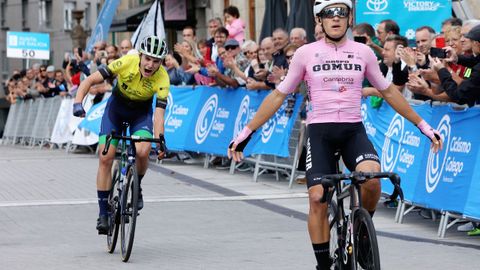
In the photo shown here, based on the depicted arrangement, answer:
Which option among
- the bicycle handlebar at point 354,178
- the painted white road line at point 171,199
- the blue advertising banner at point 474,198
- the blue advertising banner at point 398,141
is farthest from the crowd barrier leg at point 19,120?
the bicycle handlebar at point 354,178

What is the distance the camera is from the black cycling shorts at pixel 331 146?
7965 millimetres

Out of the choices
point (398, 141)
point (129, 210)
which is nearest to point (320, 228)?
point (129, 210)

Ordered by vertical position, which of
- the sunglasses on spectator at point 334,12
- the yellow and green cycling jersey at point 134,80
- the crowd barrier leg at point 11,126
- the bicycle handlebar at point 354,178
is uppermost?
the sunglasses on spectator at point 334,12

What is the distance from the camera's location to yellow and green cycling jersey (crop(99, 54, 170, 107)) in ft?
35.7

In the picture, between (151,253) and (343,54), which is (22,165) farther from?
(343,54)

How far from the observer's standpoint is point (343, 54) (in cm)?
809

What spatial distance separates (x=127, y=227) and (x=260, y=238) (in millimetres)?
1576

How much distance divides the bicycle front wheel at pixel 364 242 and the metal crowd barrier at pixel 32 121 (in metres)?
21.6

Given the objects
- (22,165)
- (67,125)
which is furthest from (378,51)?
(67,125)

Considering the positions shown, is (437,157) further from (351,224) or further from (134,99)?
(351,224)

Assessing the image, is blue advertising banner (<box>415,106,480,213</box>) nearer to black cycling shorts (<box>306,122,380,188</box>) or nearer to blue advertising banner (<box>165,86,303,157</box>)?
black cycling shorts (<box>306,122,380,188</box>)

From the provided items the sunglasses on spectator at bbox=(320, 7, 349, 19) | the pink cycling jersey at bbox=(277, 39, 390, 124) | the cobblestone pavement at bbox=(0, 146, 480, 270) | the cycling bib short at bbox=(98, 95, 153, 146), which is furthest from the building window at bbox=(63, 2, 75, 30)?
the sunglasses on spectator at bbox=(320, 7, 349, 19)

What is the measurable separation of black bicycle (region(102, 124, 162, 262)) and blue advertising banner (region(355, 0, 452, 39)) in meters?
6.00

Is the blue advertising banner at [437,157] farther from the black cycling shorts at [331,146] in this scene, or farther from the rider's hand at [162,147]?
the black cycling shorts at [331,146]
